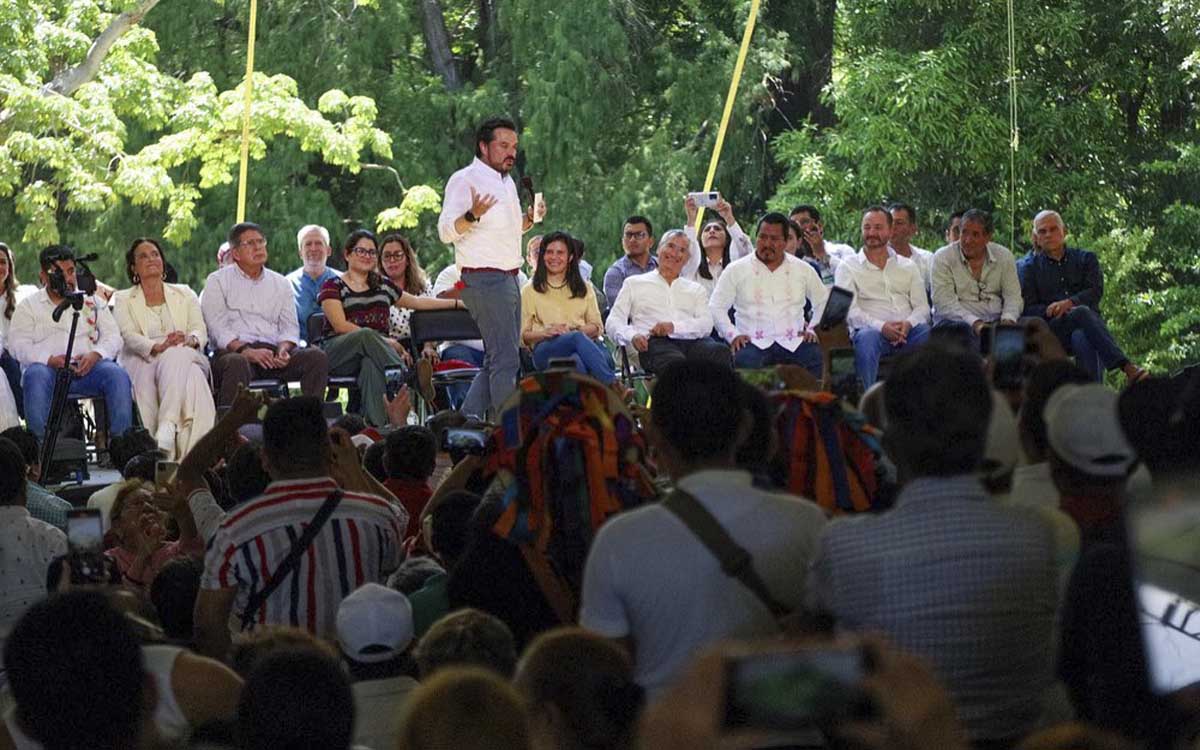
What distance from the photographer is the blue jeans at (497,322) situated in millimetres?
9406

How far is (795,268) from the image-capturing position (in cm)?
1101

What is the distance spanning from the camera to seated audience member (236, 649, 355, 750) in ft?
7.88

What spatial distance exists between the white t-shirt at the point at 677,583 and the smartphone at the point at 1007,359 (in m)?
0.97

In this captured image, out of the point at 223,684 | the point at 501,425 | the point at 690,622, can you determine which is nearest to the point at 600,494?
the point at 501,425

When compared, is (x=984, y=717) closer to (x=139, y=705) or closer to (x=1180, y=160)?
(x=139, y=705)

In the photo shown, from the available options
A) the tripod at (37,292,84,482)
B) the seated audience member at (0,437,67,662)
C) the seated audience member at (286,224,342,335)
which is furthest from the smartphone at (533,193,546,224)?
the seated audience member at (0,437,67,662)

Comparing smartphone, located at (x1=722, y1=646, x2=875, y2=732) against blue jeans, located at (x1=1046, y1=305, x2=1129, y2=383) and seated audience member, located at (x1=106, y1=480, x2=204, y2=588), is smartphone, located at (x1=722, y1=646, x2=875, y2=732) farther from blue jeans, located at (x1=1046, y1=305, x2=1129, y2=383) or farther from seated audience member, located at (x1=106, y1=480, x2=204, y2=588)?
blue jeans, located at (x1=1046, y1=305, x2=1129, y2=383)

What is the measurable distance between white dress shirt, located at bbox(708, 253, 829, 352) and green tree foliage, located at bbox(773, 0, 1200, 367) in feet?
23.6

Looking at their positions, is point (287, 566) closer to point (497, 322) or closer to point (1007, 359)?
point (1007, 359)

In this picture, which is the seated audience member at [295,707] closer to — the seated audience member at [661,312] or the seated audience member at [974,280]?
the seated audience member at [661,312]

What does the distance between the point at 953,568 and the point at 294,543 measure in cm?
162

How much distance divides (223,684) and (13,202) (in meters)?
17.9

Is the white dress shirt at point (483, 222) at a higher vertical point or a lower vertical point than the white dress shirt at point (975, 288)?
higher

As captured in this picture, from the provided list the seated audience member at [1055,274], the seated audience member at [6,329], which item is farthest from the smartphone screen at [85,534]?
the seated audience member at [1055,274]
